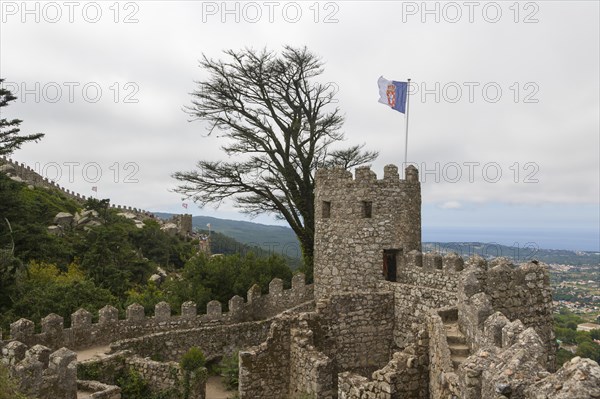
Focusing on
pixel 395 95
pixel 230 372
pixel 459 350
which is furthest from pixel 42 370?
pixel 395 95

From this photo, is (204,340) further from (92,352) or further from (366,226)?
(366,226)

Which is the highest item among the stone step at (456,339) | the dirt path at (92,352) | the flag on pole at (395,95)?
the flag on pole at (395,95)

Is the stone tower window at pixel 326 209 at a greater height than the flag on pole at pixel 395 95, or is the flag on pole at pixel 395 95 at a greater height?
the flag on pole at pixel 395 95

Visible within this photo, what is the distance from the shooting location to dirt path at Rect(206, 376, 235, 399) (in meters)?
13.5

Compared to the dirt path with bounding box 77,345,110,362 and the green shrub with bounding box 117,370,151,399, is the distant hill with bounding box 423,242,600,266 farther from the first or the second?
the dirt path with bounding box 77,345,110,362

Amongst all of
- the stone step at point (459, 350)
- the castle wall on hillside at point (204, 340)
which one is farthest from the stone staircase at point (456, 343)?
the castle wall on hillside at point (204, 340)

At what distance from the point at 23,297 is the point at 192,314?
6115 mm

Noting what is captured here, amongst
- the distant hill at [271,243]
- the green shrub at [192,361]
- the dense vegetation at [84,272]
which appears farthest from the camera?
the distant hill at [271,243]

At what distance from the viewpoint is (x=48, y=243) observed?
2564 centimetres

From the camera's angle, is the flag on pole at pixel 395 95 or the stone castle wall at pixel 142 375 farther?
the flag on pole at pixel 395 95

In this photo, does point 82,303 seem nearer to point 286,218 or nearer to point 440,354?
point 286,218

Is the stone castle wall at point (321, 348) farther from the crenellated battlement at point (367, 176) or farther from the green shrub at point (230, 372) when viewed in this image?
the green shrub at point (230, 372)

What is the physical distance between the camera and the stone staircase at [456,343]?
21.3 ft

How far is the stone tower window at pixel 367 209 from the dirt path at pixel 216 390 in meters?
6.03
